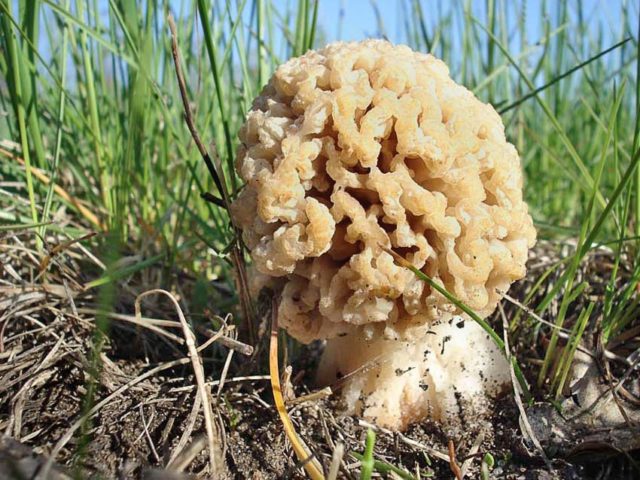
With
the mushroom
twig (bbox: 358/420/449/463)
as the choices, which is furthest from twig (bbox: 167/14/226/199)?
twig (bbox: 358/420/449/463)

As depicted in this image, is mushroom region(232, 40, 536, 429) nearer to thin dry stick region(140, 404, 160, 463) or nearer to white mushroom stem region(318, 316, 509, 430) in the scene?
white mushroom stem region(318, 316, 509, 430)

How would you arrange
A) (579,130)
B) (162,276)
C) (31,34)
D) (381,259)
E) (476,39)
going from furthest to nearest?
(579,130) → (476,39) → (162,276) → (31,34) → (381,259)

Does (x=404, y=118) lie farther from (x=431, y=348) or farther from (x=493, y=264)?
(x=431, y=348)

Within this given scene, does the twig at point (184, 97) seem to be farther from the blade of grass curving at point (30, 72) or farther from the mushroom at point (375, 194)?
the blade of grass curving at point (30, 72)

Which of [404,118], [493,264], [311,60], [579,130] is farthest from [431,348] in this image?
[579,130]

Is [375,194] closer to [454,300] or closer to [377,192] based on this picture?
[377,192]

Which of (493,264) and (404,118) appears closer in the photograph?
(404,118)
